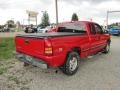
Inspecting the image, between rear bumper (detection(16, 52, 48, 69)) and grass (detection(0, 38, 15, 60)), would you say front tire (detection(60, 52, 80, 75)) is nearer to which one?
rear bumper (detection(16, 52, 48, 69))

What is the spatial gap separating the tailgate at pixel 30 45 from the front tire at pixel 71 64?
3.35 ft

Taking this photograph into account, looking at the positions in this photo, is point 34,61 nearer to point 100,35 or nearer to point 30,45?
point 30,45

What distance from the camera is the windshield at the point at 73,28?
7.90 metres

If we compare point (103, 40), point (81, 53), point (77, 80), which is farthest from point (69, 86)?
point (103, 40)

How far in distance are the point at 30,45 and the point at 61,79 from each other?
1.45m

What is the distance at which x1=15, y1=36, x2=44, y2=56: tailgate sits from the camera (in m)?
5.72

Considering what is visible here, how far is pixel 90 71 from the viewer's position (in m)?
7.01

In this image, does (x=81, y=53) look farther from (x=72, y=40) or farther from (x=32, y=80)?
(x=32, y=80)

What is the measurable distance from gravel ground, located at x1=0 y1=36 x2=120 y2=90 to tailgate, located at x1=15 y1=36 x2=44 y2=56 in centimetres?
81

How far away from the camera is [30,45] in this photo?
241 inches

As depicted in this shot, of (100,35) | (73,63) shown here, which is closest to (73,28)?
(100,35)

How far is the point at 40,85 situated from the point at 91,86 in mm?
1446

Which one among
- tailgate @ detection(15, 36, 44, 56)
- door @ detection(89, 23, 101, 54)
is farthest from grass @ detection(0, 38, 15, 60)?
door @ detection(89, 23, 101, 54)

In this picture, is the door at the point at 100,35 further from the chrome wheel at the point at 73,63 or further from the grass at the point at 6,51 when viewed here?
the grass at the point at 6,51
